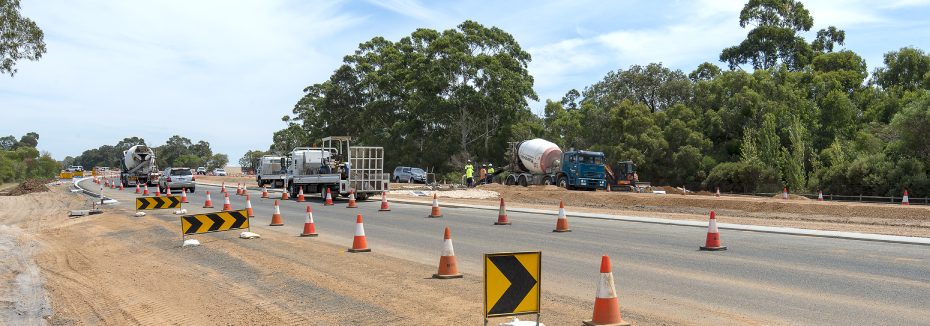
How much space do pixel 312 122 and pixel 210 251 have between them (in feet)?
245

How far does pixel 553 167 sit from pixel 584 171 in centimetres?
354

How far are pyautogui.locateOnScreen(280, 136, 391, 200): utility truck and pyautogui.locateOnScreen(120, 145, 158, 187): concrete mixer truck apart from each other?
1937 centimetres

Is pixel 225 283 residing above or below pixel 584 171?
below

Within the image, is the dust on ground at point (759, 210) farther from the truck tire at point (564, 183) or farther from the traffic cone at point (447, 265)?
the traffic cone at point (447, 265)

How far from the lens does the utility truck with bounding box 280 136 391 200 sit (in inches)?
1025

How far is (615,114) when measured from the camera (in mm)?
48781

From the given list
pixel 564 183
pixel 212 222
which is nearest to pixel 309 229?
pixel 212 222

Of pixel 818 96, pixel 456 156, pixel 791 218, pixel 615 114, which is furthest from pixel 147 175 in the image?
pixel 818 96

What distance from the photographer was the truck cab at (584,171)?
31.6 metres

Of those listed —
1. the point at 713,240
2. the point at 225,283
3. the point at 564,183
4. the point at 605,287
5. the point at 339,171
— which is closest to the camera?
the point at 605,287

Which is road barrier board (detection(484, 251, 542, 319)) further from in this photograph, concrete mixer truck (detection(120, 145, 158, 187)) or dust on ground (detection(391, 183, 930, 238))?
concrete mixer truck (detection(120, 145, 158, 187))

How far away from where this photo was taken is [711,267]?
8828 millimetres

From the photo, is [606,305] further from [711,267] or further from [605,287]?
[711,267]

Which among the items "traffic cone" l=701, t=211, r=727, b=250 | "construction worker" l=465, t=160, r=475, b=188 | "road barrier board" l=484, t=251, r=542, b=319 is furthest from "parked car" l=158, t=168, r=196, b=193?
"road barrier board" l=484, t=251, r=542, b=319
